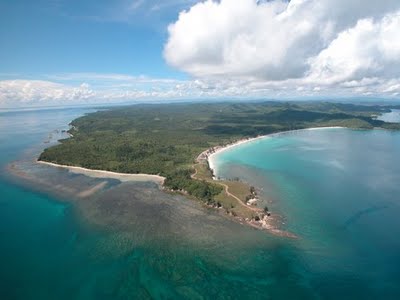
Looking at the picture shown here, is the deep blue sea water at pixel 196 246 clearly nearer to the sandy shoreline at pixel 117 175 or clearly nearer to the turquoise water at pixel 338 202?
the turquoise water at pixel 338 202

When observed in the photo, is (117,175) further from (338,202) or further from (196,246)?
(338,202)

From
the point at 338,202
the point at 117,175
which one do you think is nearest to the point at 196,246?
the point at 338,202

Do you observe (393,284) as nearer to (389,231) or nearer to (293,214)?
(389,231)

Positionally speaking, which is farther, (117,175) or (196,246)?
(117,175)

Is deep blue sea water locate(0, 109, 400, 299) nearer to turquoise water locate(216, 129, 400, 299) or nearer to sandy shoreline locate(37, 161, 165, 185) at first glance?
turquoise water locate(216, 129, 400, 299)

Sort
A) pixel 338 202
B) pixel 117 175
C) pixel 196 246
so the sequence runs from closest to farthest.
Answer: pixel 196 246 < pixel 338 202 < pixel 117 175

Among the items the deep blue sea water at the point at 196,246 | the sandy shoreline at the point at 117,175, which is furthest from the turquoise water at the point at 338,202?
the sandy shoreline at the point at 117,175

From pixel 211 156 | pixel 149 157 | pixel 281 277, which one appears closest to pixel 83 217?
pixel 281 277

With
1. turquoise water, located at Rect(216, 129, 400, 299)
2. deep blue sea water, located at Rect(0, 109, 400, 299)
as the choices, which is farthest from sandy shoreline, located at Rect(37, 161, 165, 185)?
turquoise water, located at Rect(216, 129, 400, 299)

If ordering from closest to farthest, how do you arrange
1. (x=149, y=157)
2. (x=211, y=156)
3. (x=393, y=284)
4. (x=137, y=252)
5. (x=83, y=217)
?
(x=393, y=284), (x=137, y=252), (x=83, y=217), (x=149, y=157), (x=211, y=156)
